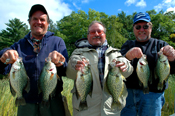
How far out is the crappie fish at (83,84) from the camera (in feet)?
7.74

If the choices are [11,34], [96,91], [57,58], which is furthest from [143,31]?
[11,34]

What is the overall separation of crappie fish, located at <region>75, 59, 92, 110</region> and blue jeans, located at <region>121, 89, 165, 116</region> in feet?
4.88

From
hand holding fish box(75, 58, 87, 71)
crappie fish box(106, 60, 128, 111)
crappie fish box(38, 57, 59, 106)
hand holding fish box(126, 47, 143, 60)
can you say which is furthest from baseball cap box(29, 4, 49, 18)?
hand holding fish box(126, 47, 143, 60)

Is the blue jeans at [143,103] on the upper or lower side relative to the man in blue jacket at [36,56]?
lower

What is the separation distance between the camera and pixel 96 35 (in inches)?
115

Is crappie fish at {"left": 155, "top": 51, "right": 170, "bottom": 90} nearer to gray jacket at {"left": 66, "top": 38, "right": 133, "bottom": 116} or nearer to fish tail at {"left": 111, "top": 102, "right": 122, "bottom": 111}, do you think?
gray jacket at {"left": 66, "top": 38, "right": 133, "bottom": 116}

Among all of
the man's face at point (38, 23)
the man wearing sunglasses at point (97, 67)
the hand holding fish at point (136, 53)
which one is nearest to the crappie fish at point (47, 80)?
the man wearing sunglasses at point (97, 67)

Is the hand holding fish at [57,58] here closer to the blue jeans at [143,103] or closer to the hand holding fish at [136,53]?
the hand holding fish at [136,53]

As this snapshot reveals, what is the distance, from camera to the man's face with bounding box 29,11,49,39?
2.82 m

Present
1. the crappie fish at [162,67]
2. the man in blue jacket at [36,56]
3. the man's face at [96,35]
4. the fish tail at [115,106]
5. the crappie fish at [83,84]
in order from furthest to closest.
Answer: the man's face at [96,35] → the crappie fish at [162,67] → the man in blue jacket at [36,56] → the fish tail at [115,106] → the crappie fish at [83,84]

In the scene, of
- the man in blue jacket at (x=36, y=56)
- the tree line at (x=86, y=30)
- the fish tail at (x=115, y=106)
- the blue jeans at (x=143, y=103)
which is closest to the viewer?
the fish tail at (x=115, y=106)

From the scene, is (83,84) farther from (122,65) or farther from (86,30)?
(86,30)

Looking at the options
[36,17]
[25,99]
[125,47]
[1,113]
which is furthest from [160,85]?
[1,113]

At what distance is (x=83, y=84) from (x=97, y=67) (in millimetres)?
600
